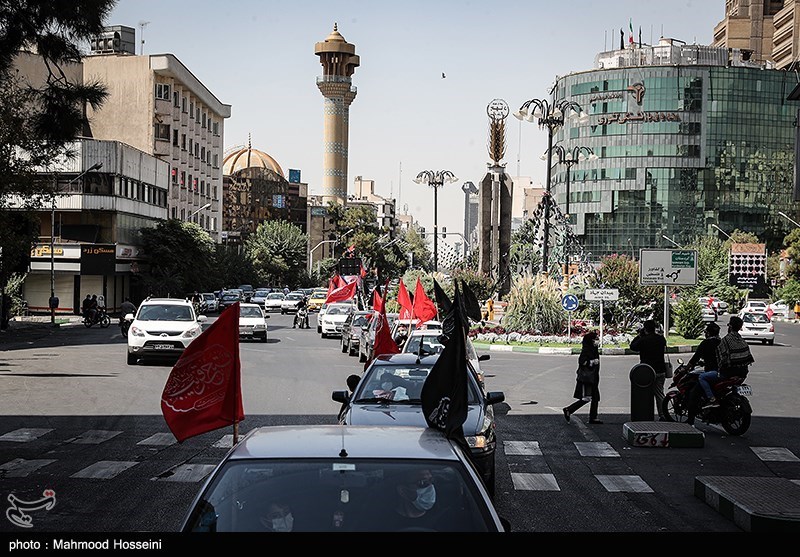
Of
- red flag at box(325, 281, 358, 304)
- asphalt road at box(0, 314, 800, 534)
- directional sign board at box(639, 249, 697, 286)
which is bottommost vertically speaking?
asphalt road at box(0, 314, 800, 534)

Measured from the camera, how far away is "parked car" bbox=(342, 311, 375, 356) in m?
33.9

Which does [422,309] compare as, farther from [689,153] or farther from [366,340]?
[689,153]

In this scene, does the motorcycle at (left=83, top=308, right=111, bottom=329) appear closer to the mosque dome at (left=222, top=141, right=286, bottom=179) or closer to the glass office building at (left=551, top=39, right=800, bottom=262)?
the glass office building at (left=551, top=39, right=800, bottom=262)

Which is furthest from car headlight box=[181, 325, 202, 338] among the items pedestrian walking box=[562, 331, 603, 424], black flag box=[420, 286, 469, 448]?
black flag box=[420, 286, 469, 448]

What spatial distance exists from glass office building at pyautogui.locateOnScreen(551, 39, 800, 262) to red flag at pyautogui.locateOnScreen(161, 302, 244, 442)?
130 metres

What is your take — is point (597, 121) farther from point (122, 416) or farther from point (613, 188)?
point (122, 416)

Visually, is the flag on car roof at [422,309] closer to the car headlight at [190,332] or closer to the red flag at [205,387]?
the car headlight at [190,332]

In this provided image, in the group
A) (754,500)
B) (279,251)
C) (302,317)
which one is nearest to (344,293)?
(302,317)

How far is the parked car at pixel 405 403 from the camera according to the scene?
35.6 ft

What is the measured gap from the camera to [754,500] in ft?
33.9

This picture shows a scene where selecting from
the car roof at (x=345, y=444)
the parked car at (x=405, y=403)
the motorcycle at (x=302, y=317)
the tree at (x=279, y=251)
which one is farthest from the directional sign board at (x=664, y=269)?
the tree at (x=279, y=251)

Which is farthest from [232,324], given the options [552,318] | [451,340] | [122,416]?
[552,318]

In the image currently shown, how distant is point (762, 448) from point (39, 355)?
75.3 feet

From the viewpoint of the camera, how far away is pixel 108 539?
4.55m
